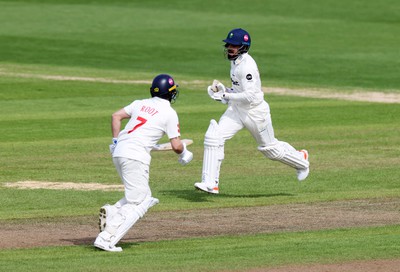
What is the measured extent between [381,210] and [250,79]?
278cm

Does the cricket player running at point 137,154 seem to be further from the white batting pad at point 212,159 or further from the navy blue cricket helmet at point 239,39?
the navy blue cricket helmet at point 239,39

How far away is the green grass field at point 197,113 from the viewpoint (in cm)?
1373

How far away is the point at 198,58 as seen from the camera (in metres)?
37.8

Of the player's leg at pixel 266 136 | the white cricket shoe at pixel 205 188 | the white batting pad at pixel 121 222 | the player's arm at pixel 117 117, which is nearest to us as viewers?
the white batting pad at pixel 121 222

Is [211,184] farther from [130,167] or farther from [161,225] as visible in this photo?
[130,167]

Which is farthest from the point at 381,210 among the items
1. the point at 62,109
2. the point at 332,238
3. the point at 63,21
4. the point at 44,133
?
the point at 63,21

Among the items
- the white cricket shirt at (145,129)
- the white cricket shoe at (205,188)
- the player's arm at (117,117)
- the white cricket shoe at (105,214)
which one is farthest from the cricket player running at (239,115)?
the white cricket shoe at (105,214)

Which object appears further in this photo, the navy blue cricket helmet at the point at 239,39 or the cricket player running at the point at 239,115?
the navy blue cricket helmet at the point at 239,39

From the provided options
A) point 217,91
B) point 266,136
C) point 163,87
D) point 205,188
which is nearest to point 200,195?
point 205,188

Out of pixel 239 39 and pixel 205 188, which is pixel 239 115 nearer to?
pixel 239 39

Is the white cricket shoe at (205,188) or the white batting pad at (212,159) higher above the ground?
the white batting pad at (212,159)

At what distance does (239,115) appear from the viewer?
17.8 m

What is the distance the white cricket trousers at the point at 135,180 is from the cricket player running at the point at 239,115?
3.60 metres

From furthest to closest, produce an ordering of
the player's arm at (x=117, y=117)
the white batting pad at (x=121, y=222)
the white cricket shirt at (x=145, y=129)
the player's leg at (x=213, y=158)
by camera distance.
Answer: the player's leg at (x=213, y=158)
the player's arm at (x=117, y=117)
the white cricket shirt at (x=145, y=129)
the white batting pad at (x=121, y=222)
